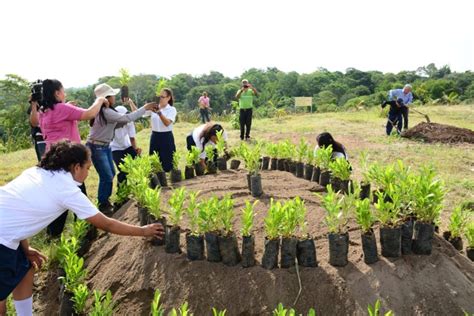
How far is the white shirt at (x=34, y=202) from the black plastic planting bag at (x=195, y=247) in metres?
0.92

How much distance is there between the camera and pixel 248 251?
132 inches

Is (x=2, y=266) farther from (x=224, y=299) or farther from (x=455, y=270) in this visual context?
(x=455, y=270)

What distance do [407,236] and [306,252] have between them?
852 mm

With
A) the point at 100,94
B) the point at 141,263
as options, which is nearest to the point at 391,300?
the point at 141,263

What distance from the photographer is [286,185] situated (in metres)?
5.48

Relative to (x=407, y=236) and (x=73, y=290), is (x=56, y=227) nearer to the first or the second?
(x=73, y=290)

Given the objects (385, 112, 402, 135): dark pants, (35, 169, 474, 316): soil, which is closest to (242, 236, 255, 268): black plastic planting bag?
(35, 169, 474, 316): soil

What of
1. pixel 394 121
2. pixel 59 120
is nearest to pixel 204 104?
pixel 394 121

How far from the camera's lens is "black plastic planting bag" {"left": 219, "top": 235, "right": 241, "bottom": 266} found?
3.39 metres

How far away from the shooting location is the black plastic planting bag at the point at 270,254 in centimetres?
329

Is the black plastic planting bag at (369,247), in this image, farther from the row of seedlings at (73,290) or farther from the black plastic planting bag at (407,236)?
the row of seedlings at (73,290)

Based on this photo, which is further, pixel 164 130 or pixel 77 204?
pixel 164 130

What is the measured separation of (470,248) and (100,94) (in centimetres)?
452

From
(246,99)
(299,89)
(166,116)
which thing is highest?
(166,116)
